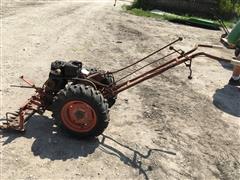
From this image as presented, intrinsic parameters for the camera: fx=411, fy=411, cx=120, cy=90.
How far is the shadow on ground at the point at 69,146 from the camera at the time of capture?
6277mm

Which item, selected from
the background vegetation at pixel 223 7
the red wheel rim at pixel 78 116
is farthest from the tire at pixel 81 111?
the background vegetation at pixel 223 7

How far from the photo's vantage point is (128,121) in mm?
7707

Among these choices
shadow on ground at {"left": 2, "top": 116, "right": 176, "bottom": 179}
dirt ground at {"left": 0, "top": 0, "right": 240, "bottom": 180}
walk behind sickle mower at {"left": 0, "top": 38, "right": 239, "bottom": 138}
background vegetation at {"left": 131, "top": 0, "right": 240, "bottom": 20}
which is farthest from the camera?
background vegetation at {"left": 131, "top": 0, "right": 240, "bottom": 20}

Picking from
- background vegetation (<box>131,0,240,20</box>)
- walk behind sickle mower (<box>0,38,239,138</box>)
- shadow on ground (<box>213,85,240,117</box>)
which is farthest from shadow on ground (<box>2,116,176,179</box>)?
background vegetation (<box>131,0,240,20</box>)

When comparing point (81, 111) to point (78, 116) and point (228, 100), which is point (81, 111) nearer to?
point (78, 116)

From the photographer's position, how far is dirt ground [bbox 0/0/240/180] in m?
6.16

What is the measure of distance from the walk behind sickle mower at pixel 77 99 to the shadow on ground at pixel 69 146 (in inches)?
6.1

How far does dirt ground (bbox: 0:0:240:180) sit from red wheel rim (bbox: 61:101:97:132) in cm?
24

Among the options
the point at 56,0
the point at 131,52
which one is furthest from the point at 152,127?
the point at 56,0

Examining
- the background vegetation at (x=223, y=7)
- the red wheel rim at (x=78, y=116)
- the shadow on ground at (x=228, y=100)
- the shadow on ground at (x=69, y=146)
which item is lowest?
the background vegetation at (x=223, y=7)

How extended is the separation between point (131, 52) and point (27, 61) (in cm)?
350

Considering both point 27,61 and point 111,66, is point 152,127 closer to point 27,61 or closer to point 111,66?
point 111,66

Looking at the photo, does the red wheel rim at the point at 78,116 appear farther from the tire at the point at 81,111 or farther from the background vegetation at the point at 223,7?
the background vegetation at the point at 223,7

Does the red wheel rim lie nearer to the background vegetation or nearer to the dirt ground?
the dirt ground
